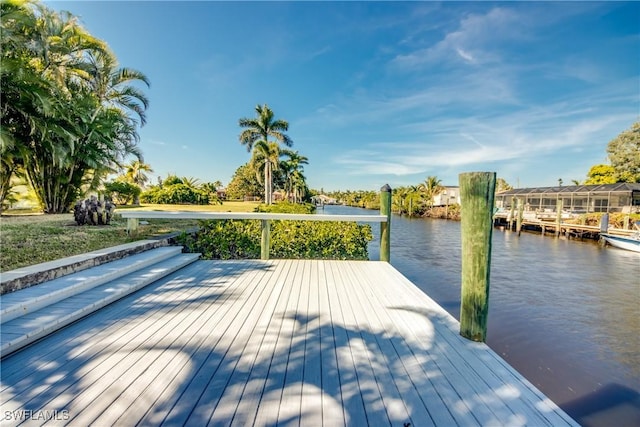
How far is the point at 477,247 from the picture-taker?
2.22 m

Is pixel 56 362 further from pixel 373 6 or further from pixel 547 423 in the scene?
pixel 373 6

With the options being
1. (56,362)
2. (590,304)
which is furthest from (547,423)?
(590,304)

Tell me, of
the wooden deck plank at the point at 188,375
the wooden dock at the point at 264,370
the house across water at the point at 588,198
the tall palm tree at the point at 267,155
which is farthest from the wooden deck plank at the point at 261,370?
the house across water at the point at 588,198

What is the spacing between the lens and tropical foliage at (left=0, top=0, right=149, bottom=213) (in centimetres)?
615

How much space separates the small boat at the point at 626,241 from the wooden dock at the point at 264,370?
17724mm

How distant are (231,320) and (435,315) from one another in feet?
6.69

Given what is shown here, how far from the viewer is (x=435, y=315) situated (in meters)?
2.76

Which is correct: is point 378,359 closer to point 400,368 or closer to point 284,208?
point 400,368

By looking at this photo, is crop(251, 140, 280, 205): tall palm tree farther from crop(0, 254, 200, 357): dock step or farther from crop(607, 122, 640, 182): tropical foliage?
crop(607, 122, 640, 182): tropical foliage

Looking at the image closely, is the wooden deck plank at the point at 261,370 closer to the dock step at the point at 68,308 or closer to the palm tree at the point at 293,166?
the dock step at the point at 68,308

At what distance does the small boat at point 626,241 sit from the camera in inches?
522

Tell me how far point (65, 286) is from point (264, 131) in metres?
22.0

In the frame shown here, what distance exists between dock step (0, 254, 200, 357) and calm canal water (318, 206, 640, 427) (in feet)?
16.5

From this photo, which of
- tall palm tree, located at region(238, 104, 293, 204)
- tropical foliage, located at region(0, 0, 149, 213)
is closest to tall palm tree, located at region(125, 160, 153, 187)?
tall palm tree, located at region(238, 104, 293, 204)
